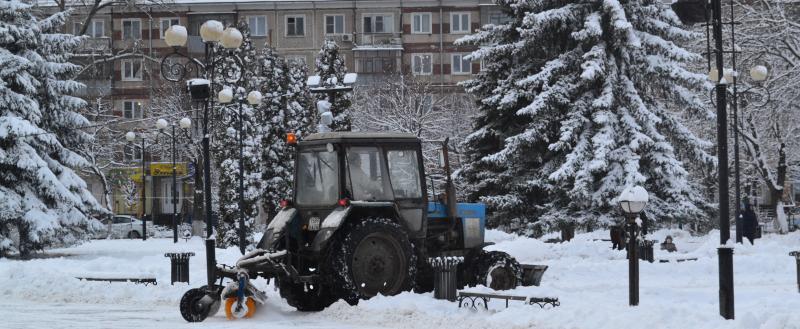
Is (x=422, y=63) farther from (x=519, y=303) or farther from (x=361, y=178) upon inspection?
(x=519, y=303)

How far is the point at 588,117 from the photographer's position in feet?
107

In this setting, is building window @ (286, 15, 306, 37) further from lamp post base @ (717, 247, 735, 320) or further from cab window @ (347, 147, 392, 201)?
lamp post base @ (717, 247, 735, 320)

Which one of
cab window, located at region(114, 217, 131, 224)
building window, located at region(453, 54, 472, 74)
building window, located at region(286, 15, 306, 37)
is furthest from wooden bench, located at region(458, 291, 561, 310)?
building window, located at region(286, 15, 306, 37)

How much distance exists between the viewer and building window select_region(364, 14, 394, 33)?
73.3 meters

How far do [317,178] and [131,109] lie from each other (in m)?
58.8

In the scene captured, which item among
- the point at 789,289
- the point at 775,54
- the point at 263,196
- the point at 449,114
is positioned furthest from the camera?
the point at 449,114

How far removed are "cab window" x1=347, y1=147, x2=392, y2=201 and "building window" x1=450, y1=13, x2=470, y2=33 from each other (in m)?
57.2

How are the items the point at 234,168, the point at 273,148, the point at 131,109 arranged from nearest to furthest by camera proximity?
the point at 234,168, the point at 273,148, the point at 131,109

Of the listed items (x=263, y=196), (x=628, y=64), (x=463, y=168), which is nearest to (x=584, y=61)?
(x=628, y=64)

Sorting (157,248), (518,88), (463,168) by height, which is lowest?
(157,248)

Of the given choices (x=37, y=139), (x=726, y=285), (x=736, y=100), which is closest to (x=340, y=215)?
(x=726, y=285)

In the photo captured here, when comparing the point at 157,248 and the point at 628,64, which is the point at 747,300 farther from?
the point at 157,248

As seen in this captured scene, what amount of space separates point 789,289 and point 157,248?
81.0 ft

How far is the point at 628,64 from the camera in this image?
107ft
